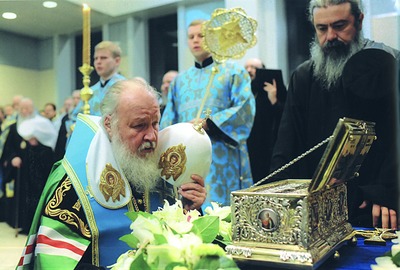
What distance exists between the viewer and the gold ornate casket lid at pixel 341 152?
2.67 feet

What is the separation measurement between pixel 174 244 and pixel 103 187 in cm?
61

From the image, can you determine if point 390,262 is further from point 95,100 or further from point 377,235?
point 95,100

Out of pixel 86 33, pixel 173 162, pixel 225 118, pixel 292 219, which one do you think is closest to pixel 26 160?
pixel 86 33

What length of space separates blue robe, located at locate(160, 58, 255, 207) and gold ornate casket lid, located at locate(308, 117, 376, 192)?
124 cm

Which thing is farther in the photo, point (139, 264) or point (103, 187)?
point (103, 187)

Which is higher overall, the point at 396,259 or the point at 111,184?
the point at 111,184

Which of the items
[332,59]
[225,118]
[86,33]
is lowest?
[225,118]

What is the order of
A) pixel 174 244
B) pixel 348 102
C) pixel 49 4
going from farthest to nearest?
pixel 49 4
pixel 348 102
pixel 174 244

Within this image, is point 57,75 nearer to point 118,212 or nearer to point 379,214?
point 118,212

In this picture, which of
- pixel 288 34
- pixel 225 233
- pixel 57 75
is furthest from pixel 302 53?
pixel 225 233

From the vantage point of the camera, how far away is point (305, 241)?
2.74 feet

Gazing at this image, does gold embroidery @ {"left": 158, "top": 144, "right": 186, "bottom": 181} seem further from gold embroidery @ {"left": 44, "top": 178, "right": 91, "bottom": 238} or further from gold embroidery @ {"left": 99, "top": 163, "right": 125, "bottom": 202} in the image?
gold embroidery @ {"left": 44, "top": 178, "right": 91, "bottom": 238}

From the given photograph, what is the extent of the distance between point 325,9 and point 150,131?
0.80 metres

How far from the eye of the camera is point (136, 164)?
1.36 meters
